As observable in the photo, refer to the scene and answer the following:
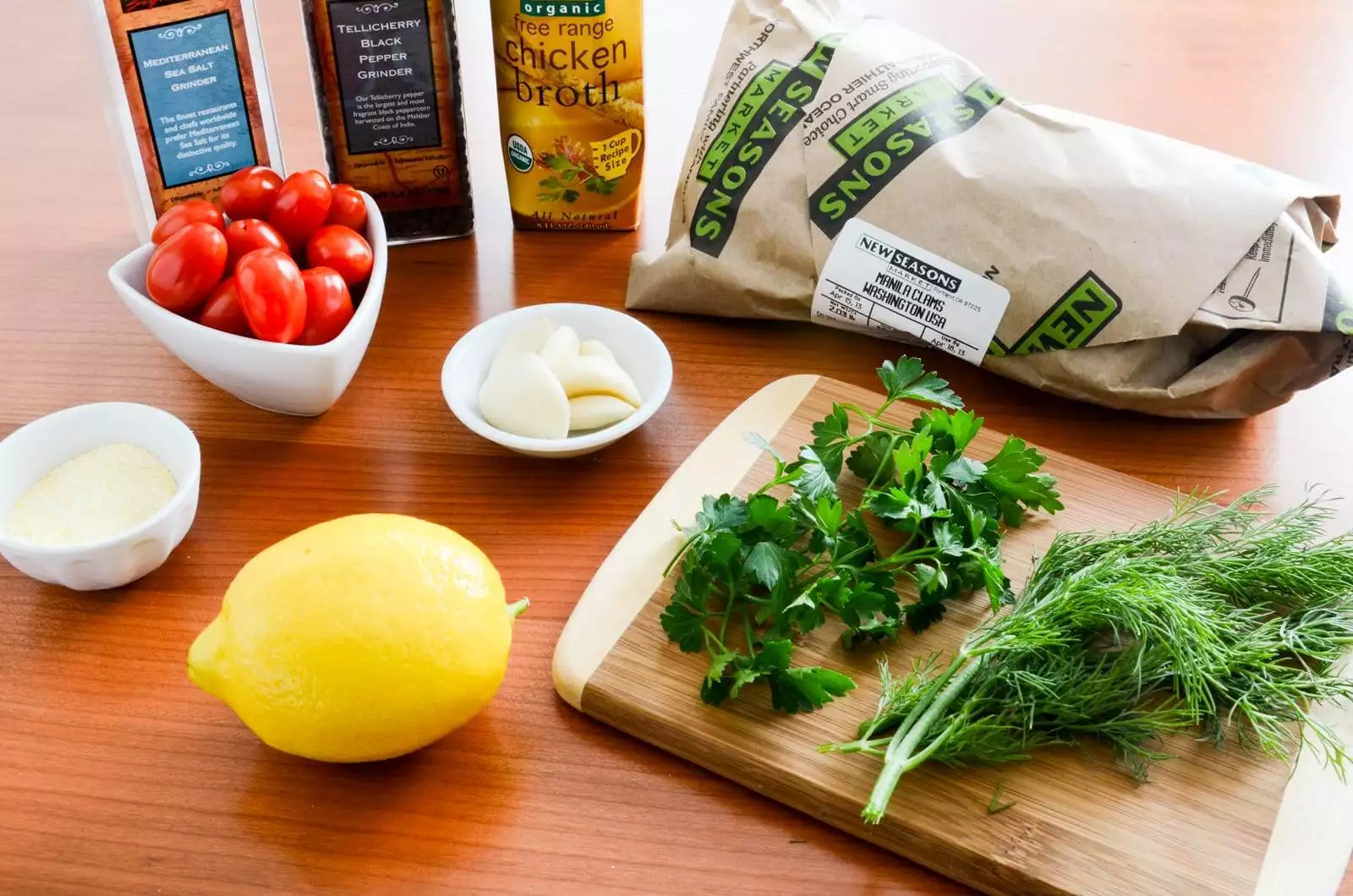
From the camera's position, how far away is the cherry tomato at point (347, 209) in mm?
1001

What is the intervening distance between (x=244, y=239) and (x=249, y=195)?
0.26 ft

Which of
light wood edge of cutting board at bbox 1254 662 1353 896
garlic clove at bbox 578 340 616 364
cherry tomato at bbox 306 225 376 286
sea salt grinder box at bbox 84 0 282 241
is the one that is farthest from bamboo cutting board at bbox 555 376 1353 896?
sea salt grinder box at bbox 84 0 282 241

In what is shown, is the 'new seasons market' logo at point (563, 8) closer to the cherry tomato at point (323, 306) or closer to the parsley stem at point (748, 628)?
the cherry tomato at point (323, 306)

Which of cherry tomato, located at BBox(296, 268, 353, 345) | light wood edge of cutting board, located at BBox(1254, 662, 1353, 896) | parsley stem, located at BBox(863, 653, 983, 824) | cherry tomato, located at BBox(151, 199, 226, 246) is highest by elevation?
cherry tomato, located at BBox(151, 199, 226, 246)

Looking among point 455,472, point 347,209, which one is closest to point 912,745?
point 455,472

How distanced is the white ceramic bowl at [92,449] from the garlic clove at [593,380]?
0.28 m

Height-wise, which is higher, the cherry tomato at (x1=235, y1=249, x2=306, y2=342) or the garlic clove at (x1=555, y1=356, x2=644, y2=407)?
the cherry tomato at (x1=235, y1=249, x2=306, y2=342)

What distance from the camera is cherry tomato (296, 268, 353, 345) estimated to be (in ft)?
2.96

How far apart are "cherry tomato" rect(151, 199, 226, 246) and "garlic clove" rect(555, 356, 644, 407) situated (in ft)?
0.98

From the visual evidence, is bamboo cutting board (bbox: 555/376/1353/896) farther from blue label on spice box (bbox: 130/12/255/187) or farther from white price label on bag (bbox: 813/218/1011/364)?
blue label on spice box (bbox: 130/12/255/187)

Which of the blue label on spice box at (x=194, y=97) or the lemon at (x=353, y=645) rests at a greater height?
Result: the blue label on spice box at (x=194, y=97)

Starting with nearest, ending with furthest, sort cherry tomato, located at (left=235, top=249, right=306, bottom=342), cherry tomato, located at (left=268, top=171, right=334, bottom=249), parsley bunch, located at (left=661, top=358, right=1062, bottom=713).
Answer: parsley bunch, located at (left=661, top=358, right=1062, bottom=713), cherry tomato, located at (left=235, top=249, right=306, bottom=342), cherry tomato, located at (left=268, top=171, right=334, bottom=249)

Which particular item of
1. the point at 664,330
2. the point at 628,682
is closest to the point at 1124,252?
the point at 664,330

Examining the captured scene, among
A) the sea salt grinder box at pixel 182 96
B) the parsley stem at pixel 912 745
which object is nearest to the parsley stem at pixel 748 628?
the parsley stem at pixel 912 745
